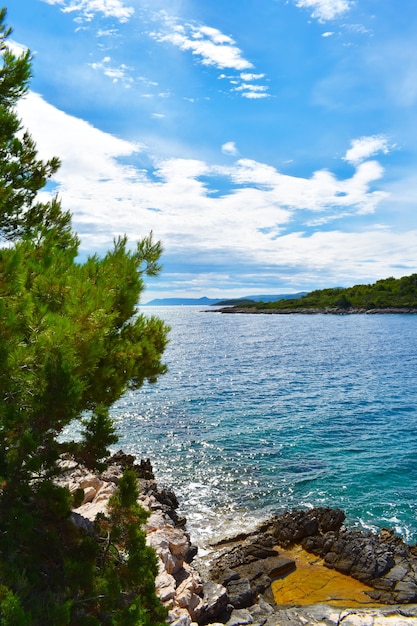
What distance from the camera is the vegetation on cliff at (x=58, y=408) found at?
787 centimetres

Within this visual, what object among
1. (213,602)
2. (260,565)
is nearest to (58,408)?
(213,602)

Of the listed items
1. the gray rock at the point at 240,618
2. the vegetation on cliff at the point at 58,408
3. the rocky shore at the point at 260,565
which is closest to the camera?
the vegetation on cliff at the point at 58,408

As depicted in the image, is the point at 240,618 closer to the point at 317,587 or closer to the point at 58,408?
the point at 317,587

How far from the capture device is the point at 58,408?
313 inches

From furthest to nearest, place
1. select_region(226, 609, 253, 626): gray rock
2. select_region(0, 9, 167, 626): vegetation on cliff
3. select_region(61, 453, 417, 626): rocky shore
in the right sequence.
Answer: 1. select_region(61, 453, 417, 626): rocky shore
2. select_region(226, 609, 253, 626): gray rock
3. select_region(0, 9, 167, 626): vegetation on cliff

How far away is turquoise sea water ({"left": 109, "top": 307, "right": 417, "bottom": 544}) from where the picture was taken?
2209 centimetres

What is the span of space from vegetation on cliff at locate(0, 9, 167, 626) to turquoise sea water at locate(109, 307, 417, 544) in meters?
10.8

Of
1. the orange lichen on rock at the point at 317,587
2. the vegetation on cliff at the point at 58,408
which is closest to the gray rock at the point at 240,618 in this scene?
the orange lichen on rock at the point at 317,587

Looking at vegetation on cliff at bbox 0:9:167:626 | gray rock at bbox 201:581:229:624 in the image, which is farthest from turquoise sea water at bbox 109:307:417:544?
vegetation on cliff at bbox 0:9:167:626

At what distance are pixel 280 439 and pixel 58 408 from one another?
1037 inches

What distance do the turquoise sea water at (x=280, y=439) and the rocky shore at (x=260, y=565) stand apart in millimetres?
1731

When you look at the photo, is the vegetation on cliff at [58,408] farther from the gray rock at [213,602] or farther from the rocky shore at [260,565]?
the gray rock at [213,602]

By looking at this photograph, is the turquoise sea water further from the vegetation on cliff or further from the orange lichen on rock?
the vegetation on cliff

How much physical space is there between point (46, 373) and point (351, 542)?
15587 millimetres
